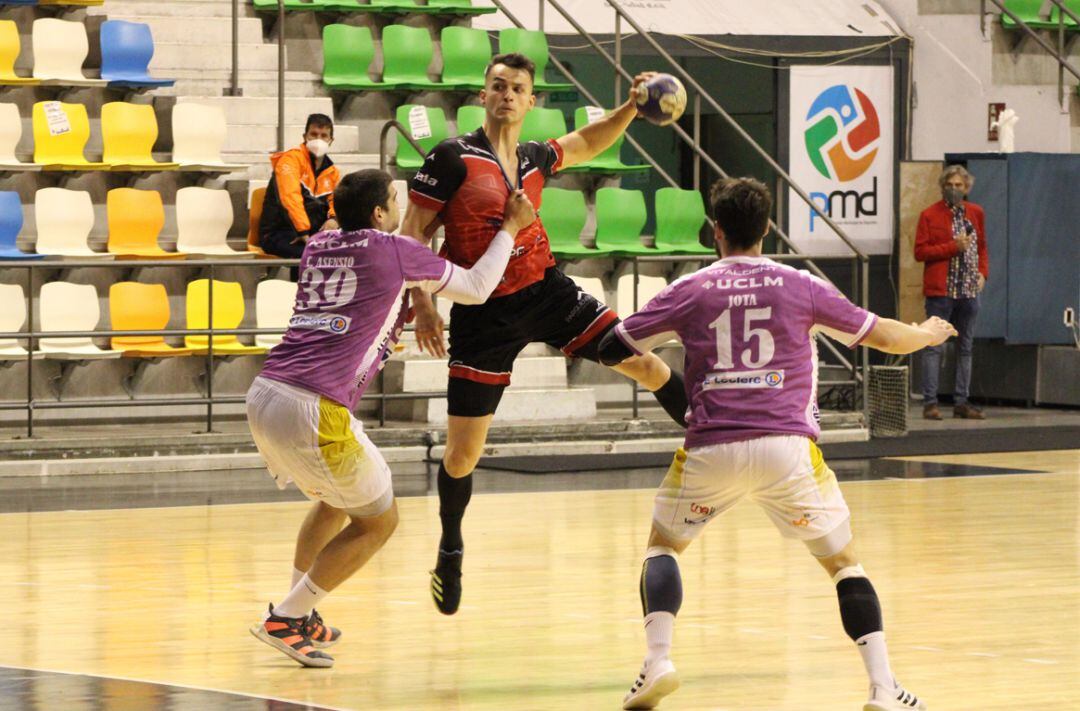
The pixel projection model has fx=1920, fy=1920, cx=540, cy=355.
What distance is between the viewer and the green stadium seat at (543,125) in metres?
14.3

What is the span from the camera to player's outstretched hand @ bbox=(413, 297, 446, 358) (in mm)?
6305

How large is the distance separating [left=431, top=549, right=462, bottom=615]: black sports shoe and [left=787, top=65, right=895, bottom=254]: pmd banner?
36.6 feet

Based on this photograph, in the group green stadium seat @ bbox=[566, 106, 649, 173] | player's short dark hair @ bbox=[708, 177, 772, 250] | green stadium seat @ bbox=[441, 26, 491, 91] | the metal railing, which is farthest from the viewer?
the metal railing

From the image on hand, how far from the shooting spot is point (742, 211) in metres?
5.23

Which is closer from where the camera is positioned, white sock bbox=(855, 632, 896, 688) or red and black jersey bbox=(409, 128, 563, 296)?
white sock bbox=(855, 632, 896, 688)

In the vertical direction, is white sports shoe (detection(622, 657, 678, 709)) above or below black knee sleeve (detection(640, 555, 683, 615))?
below

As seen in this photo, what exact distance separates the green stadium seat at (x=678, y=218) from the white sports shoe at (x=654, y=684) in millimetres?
9440

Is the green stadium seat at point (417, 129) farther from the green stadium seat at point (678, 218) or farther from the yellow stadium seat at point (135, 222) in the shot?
the yellow stadium seat at point (135, 222)

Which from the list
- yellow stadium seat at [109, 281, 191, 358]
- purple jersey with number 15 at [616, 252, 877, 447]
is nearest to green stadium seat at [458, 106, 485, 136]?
yellow stadium seat at [109, 281, 191, 358]

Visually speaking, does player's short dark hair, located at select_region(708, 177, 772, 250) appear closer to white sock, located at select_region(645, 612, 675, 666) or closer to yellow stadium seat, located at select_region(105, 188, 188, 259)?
white sock, located at select_region(645, 612, 675, 666)

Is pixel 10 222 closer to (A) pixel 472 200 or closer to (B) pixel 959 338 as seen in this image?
(A) pixel 472 200

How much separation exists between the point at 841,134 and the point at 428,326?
11.7 meters

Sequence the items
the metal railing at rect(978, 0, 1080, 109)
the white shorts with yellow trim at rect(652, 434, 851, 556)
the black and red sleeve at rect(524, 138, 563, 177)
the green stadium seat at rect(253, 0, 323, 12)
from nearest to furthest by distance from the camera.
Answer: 1. the white shorts with yellow trim at rect(652, 434, 851, 556)
2. the black and red sleeve at rect(524, 138, 563, 177)
3. the green stadium seat at rect(253, 0, 323, 12)
4. the metal railing at rect(978, 0, 1080, 109)

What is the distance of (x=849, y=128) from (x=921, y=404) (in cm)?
265
